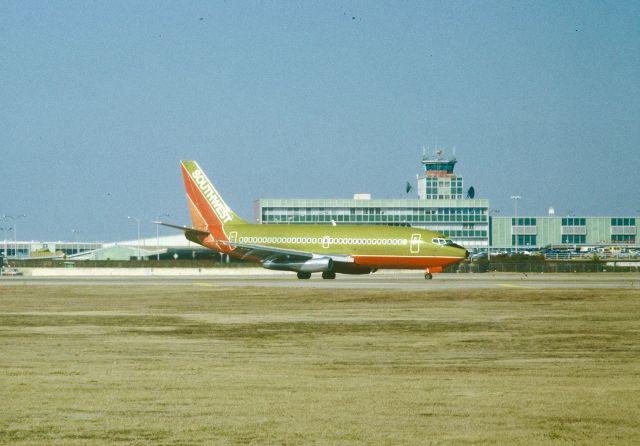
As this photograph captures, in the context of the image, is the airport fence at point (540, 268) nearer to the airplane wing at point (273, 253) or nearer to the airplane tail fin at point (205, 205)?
the airplane wing at point (273, 253)

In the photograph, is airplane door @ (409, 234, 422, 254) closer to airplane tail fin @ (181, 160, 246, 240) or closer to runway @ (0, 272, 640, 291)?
runway @ (0, 272, 640, 291)

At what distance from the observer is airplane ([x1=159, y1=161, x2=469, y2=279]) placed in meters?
69.3

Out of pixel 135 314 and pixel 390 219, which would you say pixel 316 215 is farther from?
pixel 135 314

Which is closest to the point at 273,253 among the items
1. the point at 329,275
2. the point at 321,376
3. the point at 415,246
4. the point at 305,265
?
the point at 305,265

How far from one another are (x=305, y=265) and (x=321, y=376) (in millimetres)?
51918

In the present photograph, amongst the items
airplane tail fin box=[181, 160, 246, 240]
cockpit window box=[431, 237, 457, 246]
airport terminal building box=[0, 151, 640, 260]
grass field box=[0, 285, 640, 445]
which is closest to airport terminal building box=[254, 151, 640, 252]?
airport terminal building box=[0, 151, 640, 260]

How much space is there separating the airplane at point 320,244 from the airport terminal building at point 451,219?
10919cm

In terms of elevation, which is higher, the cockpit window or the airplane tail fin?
the airplane tail fin

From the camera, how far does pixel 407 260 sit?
69.4 metres

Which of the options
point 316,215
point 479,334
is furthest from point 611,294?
point 316,215

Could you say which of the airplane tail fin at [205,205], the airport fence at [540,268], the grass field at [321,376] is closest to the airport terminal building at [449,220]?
the airport fence at [540,268]

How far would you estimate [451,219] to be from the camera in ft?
639

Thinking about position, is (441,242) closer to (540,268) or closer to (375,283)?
(375,283)

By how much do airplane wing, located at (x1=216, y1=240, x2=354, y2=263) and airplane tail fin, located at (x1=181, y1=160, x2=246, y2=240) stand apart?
7.75 feet
